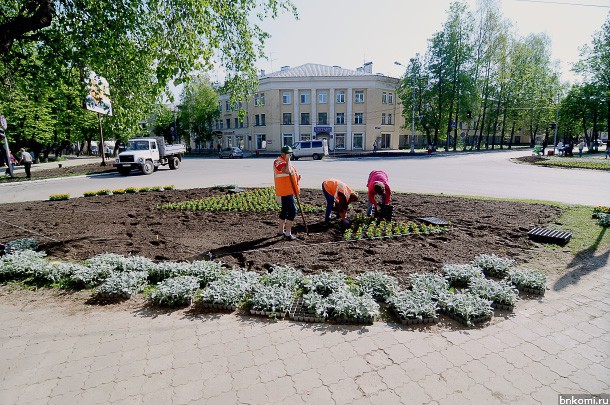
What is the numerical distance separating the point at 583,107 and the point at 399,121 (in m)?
23.6

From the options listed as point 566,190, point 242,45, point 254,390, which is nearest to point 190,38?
point 242,45

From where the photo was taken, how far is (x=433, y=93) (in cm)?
4409

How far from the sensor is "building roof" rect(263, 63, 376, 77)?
49384mm

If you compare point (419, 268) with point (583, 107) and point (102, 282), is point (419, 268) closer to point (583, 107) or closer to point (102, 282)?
point (102, 282)

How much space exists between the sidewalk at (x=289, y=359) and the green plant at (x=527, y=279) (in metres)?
0.32

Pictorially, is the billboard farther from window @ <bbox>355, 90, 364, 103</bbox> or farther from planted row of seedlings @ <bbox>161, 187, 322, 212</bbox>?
window @ <bbox>355, 90, 364, 103</bbox>

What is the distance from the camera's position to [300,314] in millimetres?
3764

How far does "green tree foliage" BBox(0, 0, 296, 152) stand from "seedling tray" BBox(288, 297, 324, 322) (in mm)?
5100

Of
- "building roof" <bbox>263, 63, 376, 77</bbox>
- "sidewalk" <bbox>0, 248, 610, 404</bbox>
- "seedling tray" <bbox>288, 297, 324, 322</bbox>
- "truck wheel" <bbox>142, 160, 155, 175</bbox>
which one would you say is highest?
"building roof" <bbox>263, 63, 376, 77</bbox>

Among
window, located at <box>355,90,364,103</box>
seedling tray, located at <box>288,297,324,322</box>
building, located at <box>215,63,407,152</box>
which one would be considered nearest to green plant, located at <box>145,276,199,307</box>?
seedling tray, located at <box>288,297,324,322</box>

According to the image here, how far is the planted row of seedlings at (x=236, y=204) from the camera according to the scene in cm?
947

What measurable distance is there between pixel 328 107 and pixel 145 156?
3317 centimetres

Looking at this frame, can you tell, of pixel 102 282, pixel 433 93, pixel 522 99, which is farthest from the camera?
pixel 522 99

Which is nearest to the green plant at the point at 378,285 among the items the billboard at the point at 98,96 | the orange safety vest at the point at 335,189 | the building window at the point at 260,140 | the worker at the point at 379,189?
the orange safety vest at the point at 335,189
